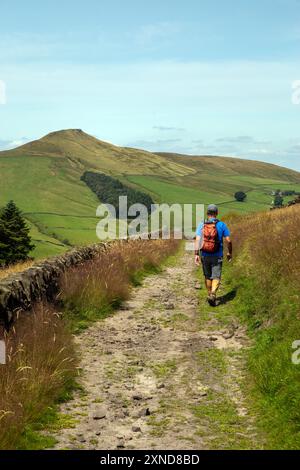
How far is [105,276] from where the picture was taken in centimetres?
1288

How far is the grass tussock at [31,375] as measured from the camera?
5.27 m

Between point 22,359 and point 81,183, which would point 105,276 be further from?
point 81,183

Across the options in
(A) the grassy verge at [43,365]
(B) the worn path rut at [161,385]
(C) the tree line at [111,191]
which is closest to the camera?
(A) the grassy verge at [43,365]

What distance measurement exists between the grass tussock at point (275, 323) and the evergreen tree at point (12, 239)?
140 feet

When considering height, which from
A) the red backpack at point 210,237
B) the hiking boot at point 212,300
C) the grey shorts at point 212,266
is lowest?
the hiking boot at point 212,300

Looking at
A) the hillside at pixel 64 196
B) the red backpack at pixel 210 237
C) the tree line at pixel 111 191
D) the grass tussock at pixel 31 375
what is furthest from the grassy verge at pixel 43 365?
the tree line at pixel 111 191

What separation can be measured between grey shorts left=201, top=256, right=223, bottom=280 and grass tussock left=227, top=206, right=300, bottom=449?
2.66ft

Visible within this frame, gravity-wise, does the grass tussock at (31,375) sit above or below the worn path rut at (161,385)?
above

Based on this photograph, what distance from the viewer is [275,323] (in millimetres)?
8688

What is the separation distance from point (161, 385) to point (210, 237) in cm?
595

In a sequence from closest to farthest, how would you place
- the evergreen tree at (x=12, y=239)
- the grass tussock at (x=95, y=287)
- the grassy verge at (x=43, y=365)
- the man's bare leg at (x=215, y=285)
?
the grassy verge at (x=43, y=365) < the grass tussock at (x=95, y=287) < the man's bare leg at (x=215, y=285) < the evergreen tree at (x=12, y=239)

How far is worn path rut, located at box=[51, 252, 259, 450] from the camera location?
220 inches

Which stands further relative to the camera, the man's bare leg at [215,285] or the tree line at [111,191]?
the tree line at [111,191]

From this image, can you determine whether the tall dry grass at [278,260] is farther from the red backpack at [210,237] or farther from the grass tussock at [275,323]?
the red backpack at [210,237]
